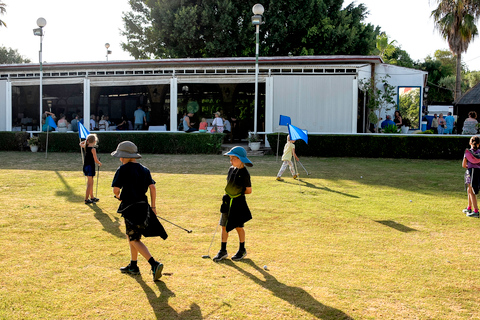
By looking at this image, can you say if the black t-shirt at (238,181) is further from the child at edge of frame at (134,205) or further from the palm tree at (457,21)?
the palm tree at (457,21)

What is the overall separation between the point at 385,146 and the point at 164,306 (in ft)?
49.1

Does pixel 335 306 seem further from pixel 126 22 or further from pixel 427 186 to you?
pixel 126 22

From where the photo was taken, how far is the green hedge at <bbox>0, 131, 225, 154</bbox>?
62.2 feet

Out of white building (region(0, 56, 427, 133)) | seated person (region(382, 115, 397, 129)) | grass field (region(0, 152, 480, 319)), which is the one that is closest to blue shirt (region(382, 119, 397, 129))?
seated person (region(382, 115, 397, 129))

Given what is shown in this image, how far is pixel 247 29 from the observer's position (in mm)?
27578

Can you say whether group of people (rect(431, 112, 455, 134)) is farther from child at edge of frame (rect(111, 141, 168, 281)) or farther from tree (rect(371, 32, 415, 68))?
child at edge of frame (rect(111, 141, 168, 281))

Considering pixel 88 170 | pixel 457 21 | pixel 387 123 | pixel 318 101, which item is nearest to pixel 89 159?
pixel 88 170

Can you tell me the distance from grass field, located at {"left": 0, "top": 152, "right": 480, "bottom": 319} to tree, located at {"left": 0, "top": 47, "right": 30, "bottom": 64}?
49.1 metres

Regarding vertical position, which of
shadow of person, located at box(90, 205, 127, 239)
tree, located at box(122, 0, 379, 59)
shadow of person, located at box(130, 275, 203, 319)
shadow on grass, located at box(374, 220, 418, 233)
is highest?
tree, located at box(122, 0, 379, 59)

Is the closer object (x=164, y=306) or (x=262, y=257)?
(x=164, y=306)

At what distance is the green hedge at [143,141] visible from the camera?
1895 centimetres

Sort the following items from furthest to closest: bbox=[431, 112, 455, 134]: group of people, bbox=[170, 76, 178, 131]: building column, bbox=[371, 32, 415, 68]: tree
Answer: bbox=[371, 32, 415, 68]: tree, bbox=[431, 112, 455, 134]: group of people, bbox=[170, 76, 178, 131]: building column

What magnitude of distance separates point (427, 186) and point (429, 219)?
374 cm

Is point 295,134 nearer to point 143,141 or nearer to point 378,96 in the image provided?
point 143,141
